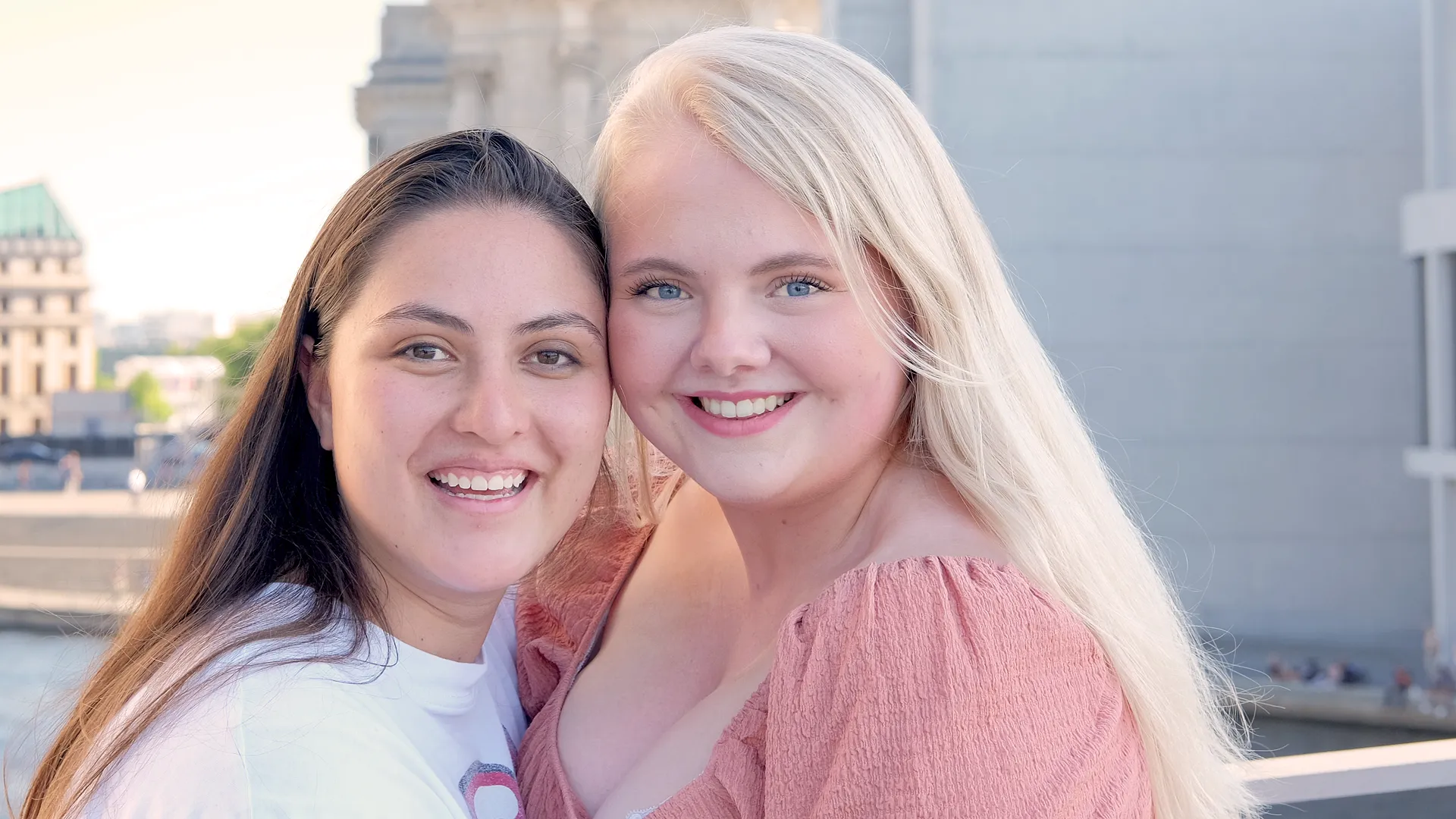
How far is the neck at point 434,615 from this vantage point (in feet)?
6.68

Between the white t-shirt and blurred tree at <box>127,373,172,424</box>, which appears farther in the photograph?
blurred tree at <box>127,373,172,424</box>

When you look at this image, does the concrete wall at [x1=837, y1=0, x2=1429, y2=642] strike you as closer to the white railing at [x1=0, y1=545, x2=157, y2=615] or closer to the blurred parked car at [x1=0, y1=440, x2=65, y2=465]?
the white railing at [x1=0, y1=545, x2=157, y2=615]

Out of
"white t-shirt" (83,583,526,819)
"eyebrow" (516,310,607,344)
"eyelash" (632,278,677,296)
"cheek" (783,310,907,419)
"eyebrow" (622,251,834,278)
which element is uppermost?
"eyebrow" (622,251,834,278)

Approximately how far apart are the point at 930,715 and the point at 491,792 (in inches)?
32.9

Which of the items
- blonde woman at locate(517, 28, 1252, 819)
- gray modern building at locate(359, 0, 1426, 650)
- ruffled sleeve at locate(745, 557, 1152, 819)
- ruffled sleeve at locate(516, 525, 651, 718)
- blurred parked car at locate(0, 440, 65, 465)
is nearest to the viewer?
ruffled sleeve at locate(745, 557, 1152, 819)

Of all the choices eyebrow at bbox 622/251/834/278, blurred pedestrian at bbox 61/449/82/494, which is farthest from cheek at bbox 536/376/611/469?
blurred pedestrian at bbox 61/449/82/494

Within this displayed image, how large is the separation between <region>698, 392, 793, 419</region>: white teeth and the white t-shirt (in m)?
0.60

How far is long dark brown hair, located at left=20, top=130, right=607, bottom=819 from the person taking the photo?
1905mm

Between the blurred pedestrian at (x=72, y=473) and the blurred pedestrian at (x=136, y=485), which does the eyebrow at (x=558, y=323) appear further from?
the blurred pedestrian at (x=72, y=473)

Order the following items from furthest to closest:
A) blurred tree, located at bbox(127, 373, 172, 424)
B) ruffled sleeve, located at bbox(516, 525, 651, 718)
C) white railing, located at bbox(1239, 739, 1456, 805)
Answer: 1. blurred tree, located at bbox(127, 373, 172, 424)
2. ruffled sleeve, located at bbox(516, 525, 651, 718)
3. white railing, located at bbox(1239, 739, 1456, 805)

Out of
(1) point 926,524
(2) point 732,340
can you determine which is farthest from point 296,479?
(1) point 926,524

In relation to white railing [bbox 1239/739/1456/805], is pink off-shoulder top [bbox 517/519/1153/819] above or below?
above

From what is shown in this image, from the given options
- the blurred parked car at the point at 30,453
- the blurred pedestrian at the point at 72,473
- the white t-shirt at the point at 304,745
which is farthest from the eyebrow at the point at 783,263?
the blurred parked car at the point at 30,453

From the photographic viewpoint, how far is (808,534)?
224cm
